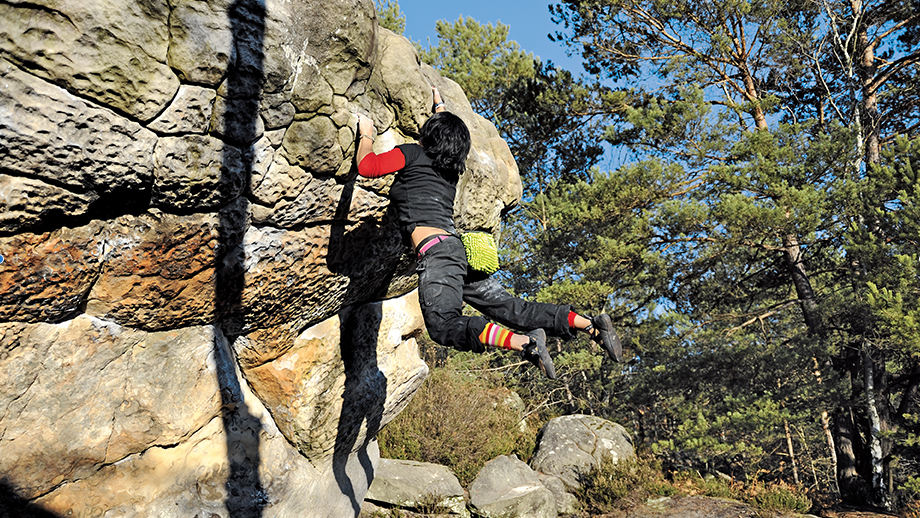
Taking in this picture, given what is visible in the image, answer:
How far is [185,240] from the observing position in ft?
10.5

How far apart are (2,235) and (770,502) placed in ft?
31.4

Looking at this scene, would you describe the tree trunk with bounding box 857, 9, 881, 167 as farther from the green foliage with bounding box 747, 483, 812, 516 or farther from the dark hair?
the dark hair

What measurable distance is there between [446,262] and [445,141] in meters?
0.82

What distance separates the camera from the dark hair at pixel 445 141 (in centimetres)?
375

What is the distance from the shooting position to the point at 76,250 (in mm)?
2887

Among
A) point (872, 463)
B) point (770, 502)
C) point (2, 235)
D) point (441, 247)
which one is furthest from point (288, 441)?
point (872, 463)

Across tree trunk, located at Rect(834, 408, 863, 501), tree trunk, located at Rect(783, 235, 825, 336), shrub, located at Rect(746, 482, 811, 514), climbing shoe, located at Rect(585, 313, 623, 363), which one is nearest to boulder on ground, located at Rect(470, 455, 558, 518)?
shrub, located at Rect(746, 482, 811, 514)

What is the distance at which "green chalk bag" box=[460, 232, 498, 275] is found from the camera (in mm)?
4086

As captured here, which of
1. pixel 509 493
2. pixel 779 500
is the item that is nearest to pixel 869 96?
pixel 779 500

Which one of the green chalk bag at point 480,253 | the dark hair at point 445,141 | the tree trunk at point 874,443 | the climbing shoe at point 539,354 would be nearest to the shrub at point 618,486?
the tree trunk at point 874,443

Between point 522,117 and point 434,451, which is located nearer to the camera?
point 434,451

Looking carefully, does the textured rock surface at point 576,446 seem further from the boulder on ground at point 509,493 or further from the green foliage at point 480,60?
the green foliage at point 480,60

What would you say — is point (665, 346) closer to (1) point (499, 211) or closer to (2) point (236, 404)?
(1) point (499, 211)

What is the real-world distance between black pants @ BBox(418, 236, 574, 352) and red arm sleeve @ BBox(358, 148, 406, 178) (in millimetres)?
583
